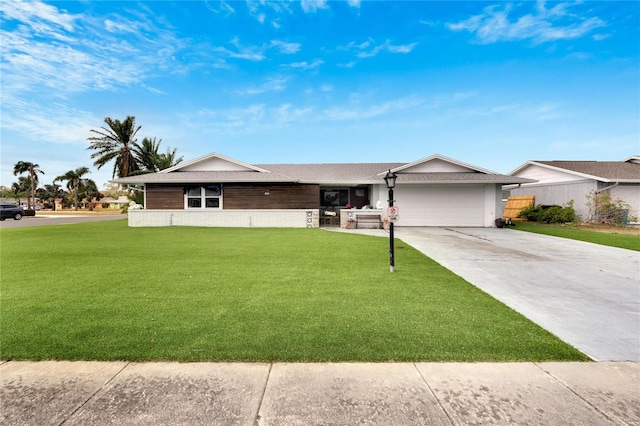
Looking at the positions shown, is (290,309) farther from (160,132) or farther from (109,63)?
(160,132)

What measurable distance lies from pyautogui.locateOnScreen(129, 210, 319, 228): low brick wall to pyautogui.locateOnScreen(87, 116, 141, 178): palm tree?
20.9m

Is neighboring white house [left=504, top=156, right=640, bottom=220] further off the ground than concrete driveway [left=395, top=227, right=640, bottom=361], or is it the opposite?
neighboring white house [left=504, top=156, right=640, bottom=220]

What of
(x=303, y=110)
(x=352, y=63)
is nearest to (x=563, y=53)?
(x=352, y=63)

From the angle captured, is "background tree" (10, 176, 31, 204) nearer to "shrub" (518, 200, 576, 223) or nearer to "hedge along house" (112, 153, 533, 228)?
"hedge along house" (112, 153, 533, 228)

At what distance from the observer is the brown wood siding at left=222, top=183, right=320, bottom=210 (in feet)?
55.7

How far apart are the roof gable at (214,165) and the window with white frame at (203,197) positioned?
173cm

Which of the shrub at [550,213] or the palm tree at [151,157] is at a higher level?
the palm tree at [151,157]

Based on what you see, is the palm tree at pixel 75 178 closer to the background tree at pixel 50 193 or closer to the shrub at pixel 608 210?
the background tree at pixel 50 193

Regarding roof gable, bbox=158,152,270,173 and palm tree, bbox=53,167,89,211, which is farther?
palm tree, bbox=53,167,89,211

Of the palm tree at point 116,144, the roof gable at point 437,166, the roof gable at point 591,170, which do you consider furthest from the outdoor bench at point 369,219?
the palm tree at point 116,144

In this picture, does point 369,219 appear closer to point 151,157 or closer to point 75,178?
point 151,157

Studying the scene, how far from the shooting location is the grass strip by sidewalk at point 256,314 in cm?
286

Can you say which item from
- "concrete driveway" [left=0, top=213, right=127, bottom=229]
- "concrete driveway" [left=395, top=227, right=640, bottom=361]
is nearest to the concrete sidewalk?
"concrete driveway" [left=395, top=227, right=640, bottom=361]

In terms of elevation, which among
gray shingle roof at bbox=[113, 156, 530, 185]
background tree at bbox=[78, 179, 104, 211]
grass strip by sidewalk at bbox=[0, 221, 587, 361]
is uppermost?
background tree at bbox=[78, 179, 104, 211]
